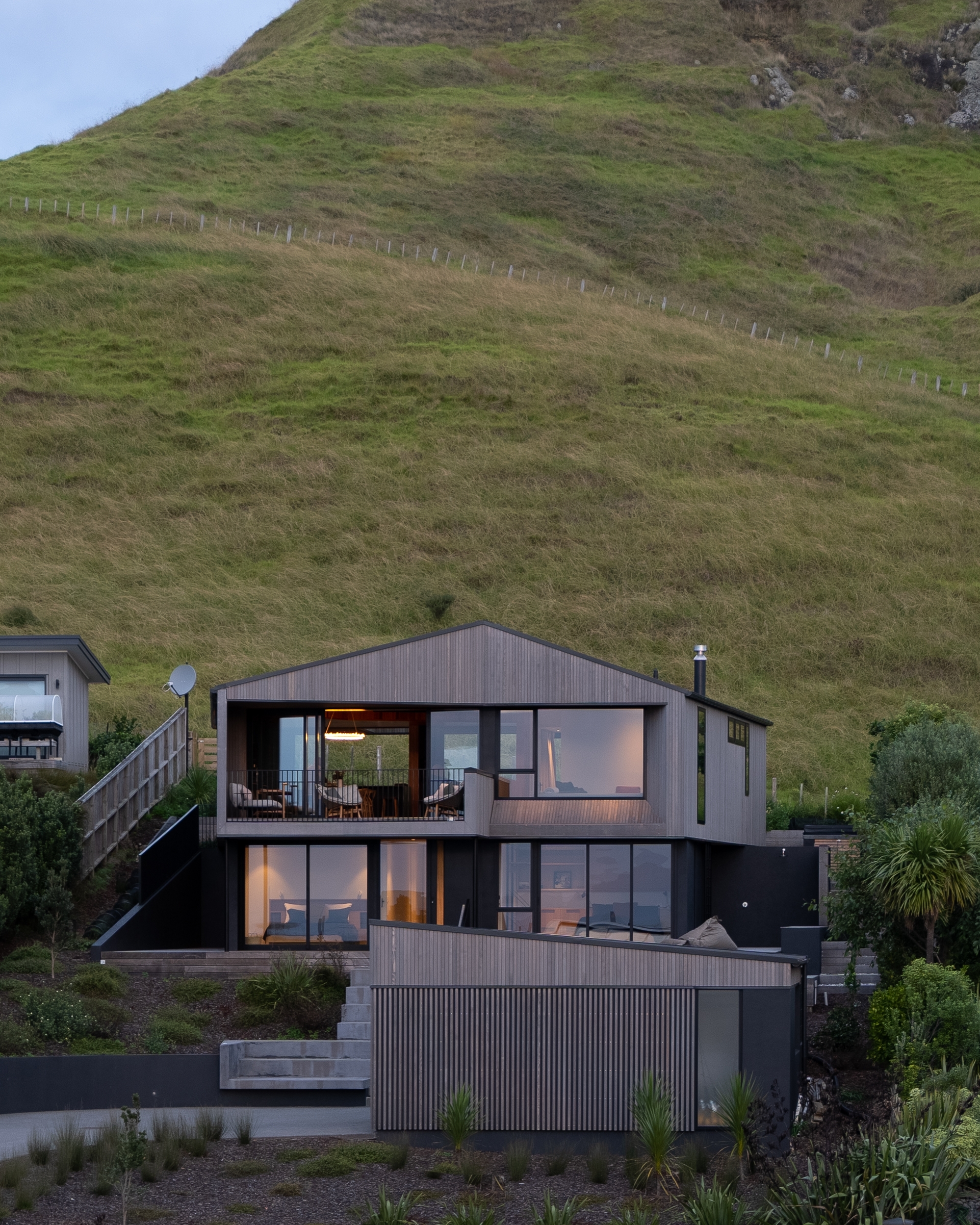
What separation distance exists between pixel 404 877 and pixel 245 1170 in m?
11.6

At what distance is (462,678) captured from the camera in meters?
27.8

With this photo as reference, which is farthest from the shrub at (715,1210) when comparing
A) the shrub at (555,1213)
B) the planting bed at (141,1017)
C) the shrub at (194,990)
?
the shrub at (194,990)

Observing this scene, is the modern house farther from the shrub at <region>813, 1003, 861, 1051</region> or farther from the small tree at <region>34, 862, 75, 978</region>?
the shrub at <region>813, 1003, 861, 1051</region>

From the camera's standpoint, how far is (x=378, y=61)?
425ft

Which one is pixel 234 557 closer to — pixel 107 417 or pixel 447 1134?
pixel 107 417

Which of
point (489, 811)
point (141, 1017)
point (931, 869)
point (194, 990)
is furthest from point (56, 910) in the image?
point (931, 869)

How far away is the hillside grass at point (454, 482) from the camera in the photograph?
47812mm

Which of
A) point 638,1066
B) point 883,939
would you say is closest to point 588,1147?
point 638,1066

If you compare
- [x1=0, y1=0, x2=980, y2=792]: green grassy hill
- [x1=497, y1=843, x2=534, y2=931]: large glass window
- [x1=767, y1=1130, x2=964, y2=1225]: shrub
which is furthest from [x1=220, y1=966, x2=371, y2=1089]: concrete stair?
[x1=0, y1=0, x2=980, y2=792]: green grassy hill

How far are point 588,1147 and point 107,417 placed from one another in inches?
2110

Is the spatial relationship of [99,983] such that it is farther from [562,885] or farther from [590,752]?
[590,752]

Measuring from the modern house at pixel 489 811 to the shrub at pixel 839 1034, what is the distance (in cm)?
516

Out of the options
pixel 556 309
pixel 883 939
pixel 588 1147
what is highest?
pixel 556 309

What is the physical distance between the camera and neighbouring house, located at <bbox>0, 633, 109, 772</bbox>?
100 feet
